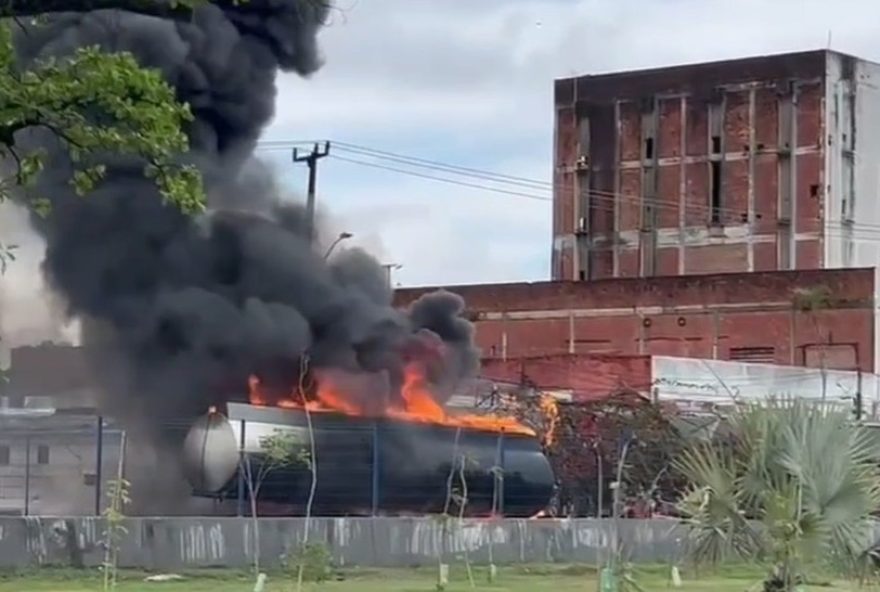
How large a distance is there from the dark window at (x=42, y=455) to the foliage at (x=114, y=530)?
10.4m

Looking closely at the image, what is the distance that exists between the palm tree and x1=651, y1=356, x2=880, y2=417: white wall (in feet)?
125

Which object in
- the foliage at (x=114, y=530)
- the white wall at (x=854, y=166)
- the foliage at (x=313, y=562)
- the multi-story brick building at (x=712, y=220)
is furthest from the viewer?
the white wall at (x=854, y=166)

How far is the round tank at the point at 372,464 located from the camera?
34125mm

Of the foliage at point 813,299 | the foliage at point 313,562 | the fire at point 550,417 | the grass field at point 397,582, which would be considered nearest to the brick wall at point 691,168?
the foliage at point 813,299

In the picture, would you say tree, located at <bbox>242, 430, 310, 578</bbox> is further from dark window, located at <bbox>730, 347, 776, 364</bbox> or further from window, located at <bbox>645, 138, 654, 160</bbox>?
window, located at <bbox>645, 138, 654, 160</bbox>

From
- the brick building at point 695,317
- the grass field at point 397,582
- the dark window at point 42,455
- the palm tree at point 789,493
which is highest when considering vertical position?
the brick building at point 695,317

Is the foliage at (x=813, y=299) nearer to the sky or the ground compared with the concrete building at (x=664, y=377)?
nearer to the sky

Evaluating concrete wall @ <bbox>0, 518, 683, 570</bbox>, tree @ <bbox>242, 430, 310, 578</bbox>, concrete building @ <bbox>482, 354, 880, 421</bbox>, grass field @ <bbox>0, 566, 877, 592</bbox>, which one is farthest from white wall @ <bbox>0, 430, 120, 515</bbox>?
concrete building @ <bbox>482, 354, 880, 421</bbox>

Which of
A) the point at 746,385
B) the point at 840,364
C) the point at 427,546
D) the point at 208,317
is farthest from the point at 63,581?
the point at 840,364

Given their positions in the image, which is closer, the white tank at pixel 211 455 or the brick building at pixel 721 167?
the white tank at pixel 211 455

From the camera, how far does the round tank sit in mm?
Result: 34125

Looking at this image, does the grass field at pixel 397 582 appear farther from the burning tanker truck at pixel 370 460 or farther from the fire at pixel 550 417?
the fire at pixel 550 417

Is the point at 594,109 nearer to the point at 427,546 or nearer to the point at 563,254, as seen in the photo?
the point at 563,254

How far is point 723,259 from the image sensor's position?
3169 inches
